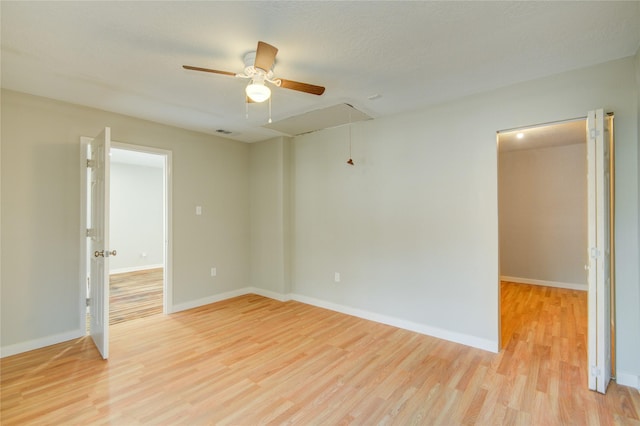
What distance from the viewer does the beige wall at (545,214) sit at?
505 centimetres

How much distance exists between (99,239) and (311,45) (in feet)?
8.66

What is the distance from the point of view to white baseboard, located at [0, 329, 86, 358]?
8.94ft

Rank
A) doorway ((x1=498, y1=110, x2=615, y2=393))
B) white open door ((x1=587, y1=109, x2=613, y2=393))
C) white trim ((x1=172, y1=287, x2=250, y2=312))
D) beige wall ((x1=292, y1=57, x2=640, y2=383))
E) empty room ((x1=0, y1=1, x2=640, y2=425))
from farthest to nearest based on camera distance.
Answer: white trim ((x1=172, y1=287, x2=250, y2=312)) < doorway ((x1=498, y1=110, x2=615, y2=393)) < beige wall ((x1=292, y1=57, x2=640, y2=383)) < white open door ((x1=587, y1=109, x2=613, y2=393)) < empty room ((x1=0, y1=1, x2=640, y2=425))

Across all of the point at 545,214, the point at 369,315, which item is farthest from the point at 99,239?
the point at 545,214

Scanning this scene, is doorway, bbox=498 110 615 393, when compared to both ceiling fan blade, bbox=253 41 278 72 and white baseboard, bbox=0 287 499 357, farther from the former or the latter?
ceiling fan blade, bbox=253 41 278 72

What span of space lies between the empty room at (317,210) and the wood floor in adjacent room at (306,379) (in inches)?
0.8

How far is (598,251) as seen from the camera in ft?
6.95

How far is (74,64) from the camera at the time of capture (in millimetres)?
2299

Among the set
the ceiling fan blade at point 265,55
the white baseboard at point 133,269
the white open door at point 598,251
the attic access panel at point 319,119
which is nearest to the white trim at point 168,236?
the attic access panel at point 319,119

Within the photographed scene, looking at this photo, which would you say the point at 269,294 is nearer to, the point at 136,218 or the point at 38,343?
the point at 38,343

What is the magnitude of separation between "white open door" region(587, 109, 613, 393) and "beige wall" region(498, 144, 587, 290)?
11.0 ft

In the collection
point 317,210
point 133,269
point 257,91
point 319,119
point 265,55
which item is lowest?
point 133,269

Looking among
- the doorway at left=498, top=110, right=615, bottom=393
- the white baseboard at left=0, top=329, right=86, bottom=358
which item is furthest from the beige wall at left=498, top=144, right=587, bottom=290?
the white baseboard at left=0, top=329, right=86, bottom=358

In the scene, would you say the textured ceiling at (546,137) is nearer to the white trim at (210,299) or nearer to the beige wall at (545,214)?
the beige wall at (545,214)
